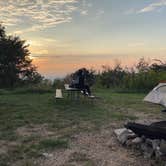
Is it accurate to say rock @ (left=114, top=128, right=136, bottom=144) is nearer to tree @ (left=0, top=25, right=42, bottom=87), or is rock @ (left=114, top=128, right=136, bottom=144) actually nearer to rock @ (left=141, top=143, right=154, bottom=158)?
rock @ (left=141, top=143, right=154, bottom=158)

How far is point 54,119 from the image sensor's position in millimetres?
7227

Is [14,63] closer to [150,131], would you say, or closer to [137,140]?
[137,140]

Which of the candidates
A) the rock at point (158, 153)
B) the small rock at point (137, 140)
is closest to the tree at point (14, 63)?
the small rock at point (137, 140)

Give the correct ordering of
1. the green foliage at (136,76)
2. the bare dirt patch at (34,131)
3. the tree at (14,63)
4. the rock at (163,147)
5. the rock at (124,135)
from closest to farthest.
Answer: the rock at (163,147), the rock at (124,135), the bare dirt patch at (34,131), the green foliage at (136,76), the tree at (14,63)

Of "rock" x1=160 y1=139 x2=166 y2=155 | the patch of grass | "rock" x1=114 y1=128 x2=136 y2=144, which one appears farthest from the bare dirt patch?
"rock" x1=160 y1=139 x2=166 y2=155

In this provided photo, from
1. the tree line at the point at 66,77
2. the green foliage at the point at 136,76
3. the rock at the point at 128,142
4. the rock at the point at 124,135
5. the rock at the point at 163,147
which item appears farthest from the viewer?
the tree line at the point at 66,77

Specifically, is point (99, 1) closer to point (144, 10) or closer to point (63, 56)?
point (144, 10)

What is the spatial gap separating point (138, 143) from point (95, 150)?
2.02 ft

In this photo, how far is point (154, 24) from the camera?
13.9 metres

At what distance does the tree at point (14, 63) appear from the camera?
750 inches

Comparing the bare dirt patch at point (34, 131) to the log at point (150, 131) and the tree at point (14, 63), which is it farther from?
the tree at point (14, 63)

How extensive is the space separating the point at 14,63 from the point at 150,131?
17.1 metres

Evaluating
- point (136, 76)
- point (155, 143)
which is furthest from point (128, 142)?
point (136, 76)

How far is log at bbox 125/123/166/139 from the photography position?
173 inches
